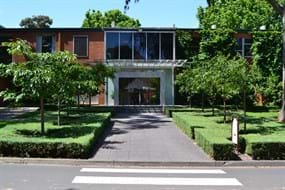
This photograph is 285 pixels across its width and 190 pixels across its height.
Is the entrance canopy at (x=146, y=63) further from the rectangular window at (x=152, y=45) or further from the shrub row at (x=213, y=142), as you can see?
the shrub row at (x=213, y=142)

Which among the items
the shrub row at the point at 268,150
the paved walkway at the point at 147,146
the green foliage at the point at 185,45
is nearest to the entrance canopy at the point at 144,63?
the green foliage at the point at 185,45

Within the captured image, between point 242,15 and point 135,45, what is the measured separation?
1015 inches

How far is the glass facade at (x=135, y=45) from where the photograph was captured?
42875 millimetres

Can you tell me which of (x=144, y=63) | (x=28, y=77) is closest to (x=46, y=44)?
(x=144, y=63)

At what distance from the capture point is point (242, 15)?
214ft

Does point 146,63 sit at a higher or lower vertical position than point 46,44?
lower

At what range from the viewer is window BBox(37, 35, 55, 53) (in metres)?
43.1

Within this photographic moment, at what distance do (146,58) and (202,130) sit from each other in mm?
24094

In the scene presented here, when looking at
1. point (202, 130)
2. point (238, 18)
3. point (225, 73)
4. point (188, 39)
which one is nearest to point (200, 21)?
point (238, 18)

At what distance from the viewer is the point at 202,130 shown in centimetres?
1922

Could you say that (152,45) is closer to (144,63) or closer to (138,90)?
(144,63)

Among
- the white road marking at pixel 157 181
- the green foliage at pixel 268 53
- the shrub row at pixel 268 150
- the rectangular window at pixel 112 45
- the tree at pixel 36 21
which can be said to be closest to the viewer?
the white road marking at pixel 157 181

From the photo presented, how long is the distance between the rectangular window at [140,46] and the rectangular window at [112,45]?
4.40 feet

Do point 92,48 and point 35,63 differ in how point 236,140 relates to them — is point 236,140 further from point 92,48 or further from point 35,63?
point 92,48
